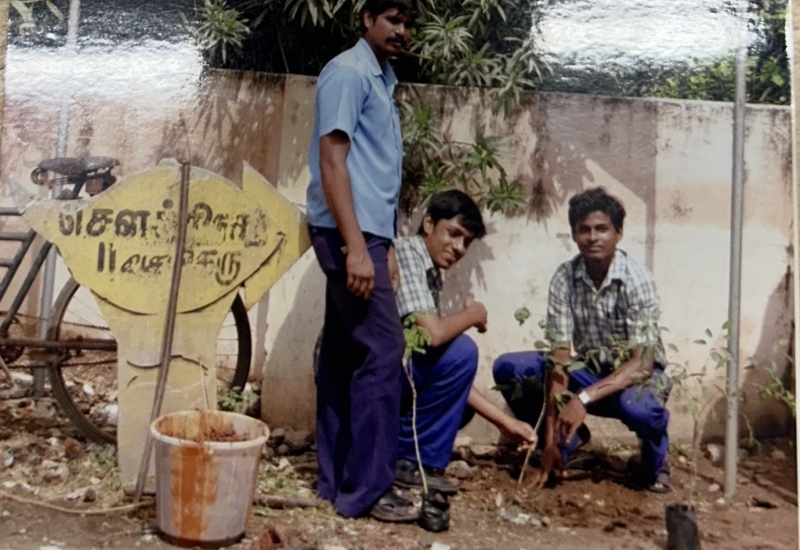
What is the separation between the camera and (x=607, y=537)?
3402 mm

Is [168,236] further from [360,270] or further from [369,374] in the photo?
[369,374]

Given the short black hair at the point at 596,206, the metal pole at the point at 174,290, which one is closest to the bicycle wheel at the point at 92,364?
the metal pole at the point at 174,290

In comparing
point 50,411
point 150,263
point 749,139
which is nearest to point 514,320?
point 749,139

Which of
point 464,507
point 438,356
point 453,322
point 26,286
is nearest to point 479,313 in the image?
point 453,322

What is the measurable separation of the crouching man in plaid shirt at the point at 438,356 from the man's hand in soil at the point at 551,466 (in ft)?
0.30

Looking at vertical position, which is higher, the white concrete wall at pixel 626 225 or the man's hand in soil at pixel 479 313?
the white concrete wall at pixel 626 225

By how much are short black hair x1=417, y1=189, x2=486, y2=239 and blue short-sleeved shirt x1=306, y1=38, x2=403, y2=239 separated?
0.37 m

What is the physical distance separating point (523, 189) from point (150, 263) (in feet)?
4.95

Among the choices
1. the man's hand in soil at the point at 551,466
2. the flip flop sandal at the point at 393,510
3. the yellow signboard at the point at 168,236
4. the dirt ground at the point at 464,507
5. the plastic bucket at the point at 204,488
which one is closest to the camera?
the plastic bucket at the point at 204,488

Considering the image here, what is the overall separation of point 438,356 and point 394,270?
0.40m

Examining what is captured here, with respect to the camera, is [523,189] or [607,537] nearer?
[607,537]

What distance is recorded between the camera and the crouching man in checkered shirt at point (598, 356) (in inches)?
146

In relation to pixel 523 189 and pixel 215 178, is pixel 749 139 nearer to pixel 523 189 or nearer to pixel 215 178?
pixel 523 189

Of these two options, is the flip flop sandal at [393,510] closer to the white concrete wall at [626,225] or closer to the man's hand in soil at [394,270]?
the white concrete wall at [626,225]
